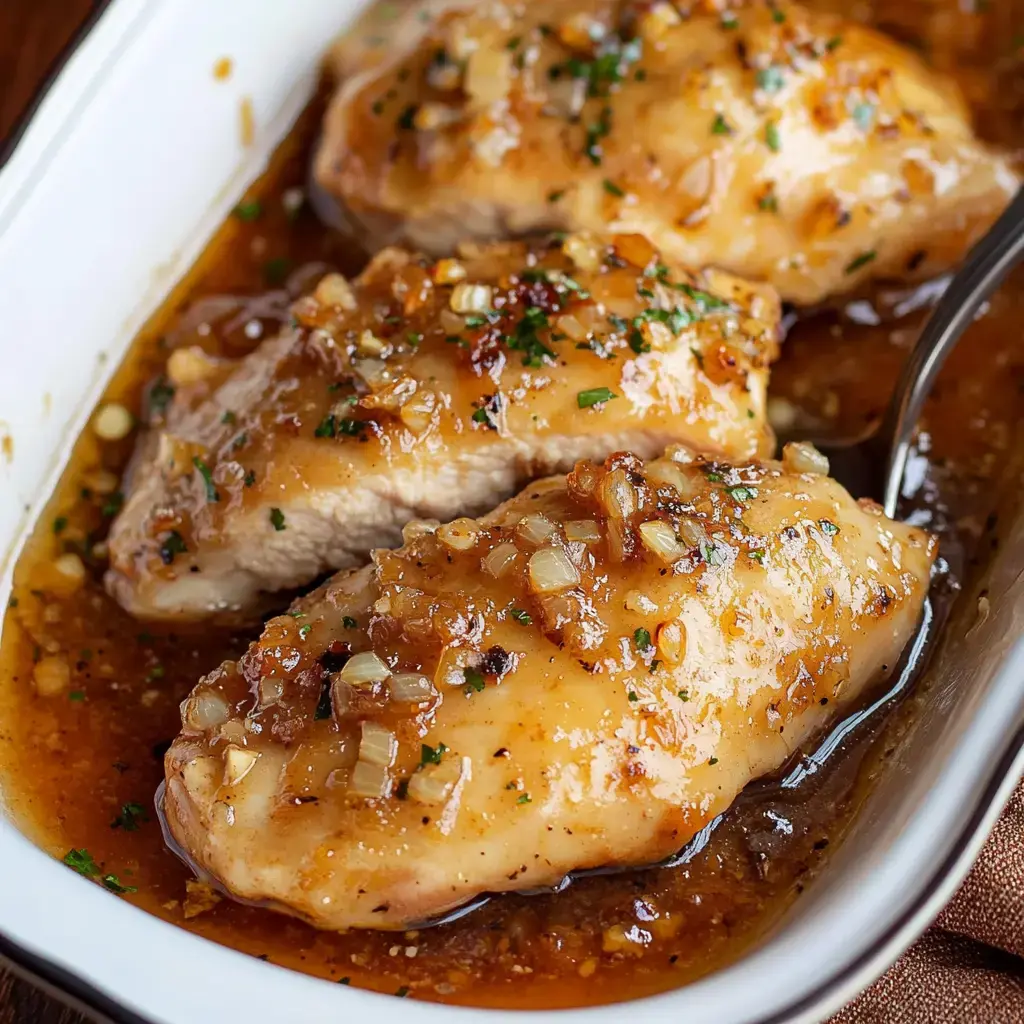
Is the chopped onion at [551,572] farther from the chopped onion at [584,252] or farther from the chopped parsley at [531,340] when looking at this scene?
the chopped onion at [584,252]

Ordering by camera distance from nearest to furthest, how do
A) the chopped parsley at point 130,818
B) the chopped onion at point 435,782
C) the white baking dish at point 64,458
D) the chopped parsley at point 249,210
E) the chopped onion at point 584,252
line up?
the white baking dish at point 64,458 → the chopped onion at point 435,782 → the chopped parsley at point 130,818 → the chopped onion at point 584,252 → the chopped parsley at point 249,210

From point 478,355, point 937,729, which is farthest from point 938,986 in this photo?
point 478,355

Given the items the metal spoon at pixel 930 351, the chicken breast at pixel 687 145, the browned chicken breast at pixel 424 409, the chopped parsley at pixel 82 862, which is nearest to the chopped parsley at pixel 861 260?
the chicken breast at pixel 687 145

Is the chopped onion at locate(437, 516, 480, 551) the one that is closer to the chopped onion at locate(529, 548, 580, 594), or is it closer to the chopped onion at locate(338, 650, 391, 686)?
the chopped onion at locate(529, 548, 580, 594)

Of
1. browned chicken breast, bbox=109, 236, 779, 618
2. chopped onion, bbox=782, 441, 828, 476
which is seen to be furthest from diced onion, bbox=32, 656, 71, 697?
chopped onion, bbox=782, 441, 828, 476

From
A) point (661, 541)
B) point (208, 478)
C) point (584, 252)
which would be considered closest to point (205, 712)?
point (208, 478)

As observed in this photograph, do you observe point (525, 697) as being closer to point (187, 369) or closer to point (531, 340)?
point (531, 340)
